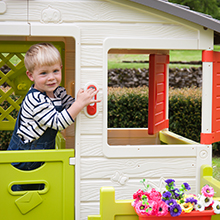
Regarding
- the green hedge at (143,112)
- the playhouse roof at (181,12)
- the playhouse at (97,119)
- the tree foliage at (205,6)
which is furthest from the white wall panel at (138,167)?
the tree foliage at (205,6)

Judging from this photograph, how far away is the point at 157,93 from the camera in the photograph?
4.43m

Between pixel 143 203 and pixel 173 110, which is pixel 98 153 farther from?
pixel 173 110

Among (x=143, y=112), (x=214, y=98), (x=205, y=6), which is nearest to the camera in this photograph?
(x=214, y=98)

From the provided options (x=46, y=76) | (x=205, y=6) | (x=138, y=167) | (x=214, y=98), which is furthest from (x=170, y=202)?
(x=205, y=6)

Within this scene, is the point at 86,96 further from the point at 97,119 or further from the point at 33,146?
the point at 33,146

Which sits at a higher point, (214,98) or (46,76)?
(46,76)

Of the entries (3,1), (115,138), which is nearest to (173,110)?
(115,138)

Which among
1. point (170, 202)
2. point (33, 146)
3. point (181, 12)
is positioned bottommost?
point (170, 202)

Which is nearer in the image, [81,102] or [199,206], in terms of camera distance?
[199,206]

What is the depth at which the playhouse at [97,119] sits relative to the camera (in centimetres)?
281

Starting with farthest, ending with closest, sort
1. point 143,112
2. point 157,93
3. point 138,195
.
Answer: point 143,112 < point 157,93 < point 138,195

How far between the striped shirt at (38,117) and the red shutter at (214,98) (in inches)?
47.4

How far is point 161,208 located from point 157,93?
7.49ft

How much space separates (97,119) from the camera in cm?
294
